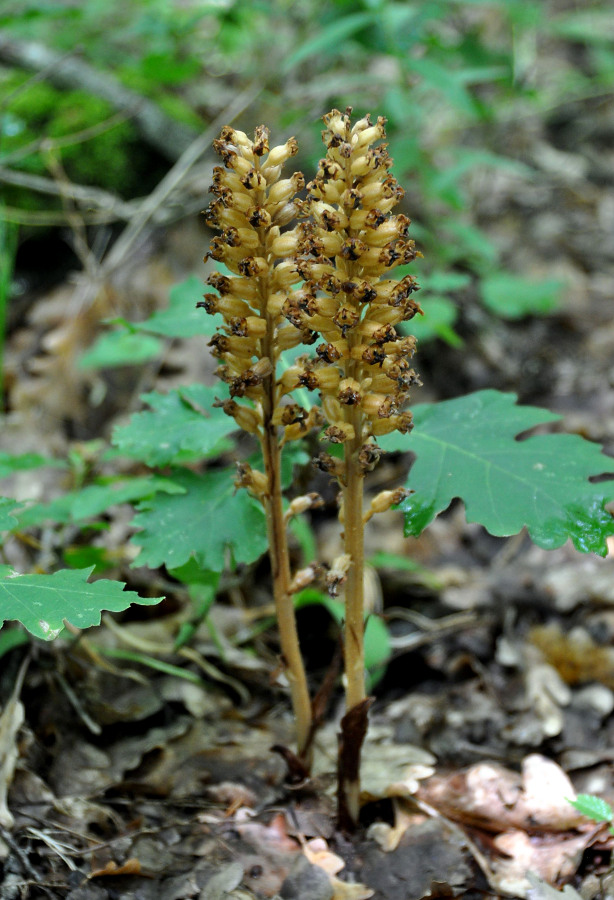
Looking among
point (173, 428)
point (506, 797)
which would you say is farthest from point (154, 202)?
point (506, 797)

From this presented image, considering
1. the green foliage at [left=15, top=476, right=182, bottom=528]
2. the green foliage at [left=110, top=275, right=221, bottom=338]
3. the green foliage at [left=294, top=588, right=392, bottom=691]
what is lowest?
the green foliage at [left=294, top=588, right=392, bottom=691]

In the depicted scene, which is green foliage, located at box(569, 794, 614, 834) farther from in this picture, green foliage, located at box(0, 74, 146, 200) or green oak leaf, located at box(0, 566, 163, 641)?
green foliage, located at box(0, 74, 146, 200)

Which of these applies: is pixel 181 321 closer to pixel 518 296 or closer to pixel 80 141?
pixel 80 141

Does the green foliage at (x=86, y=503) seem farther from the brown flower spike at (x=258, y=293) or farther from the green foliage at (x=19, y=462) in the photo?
the brown flower spike at (x=258, y=293)

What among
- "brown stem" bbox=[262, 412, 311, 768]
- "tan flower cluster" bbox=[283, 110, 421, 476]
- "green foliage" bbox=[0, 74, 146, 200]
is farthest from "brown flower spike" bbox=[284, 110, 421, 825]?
"green foliage" bbox=[0, 74, 146, 200]

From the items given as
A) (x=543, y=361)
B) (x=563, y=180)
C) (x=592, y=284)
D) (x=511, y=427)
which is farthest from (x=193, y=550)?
(x=563, y=180)

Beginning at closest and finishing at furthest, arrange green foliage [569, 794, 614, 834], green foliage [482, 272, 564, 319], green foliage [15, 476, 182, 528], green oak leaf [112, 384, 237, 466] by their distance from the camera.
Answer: green foliage [569, 794, 614, 834] → green oak leaf [112, 384, 237, 466] → green foliage [15, 476, 182, 528] → green foliage [482, 272, 564, 319]

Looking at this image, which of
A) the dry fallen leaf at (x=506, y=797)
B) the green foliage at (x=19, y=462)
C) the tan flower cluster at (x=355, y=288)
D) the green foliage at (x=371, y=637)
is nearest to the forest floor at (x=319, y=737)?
the dry fallen leaf at (x=506, y=797)
